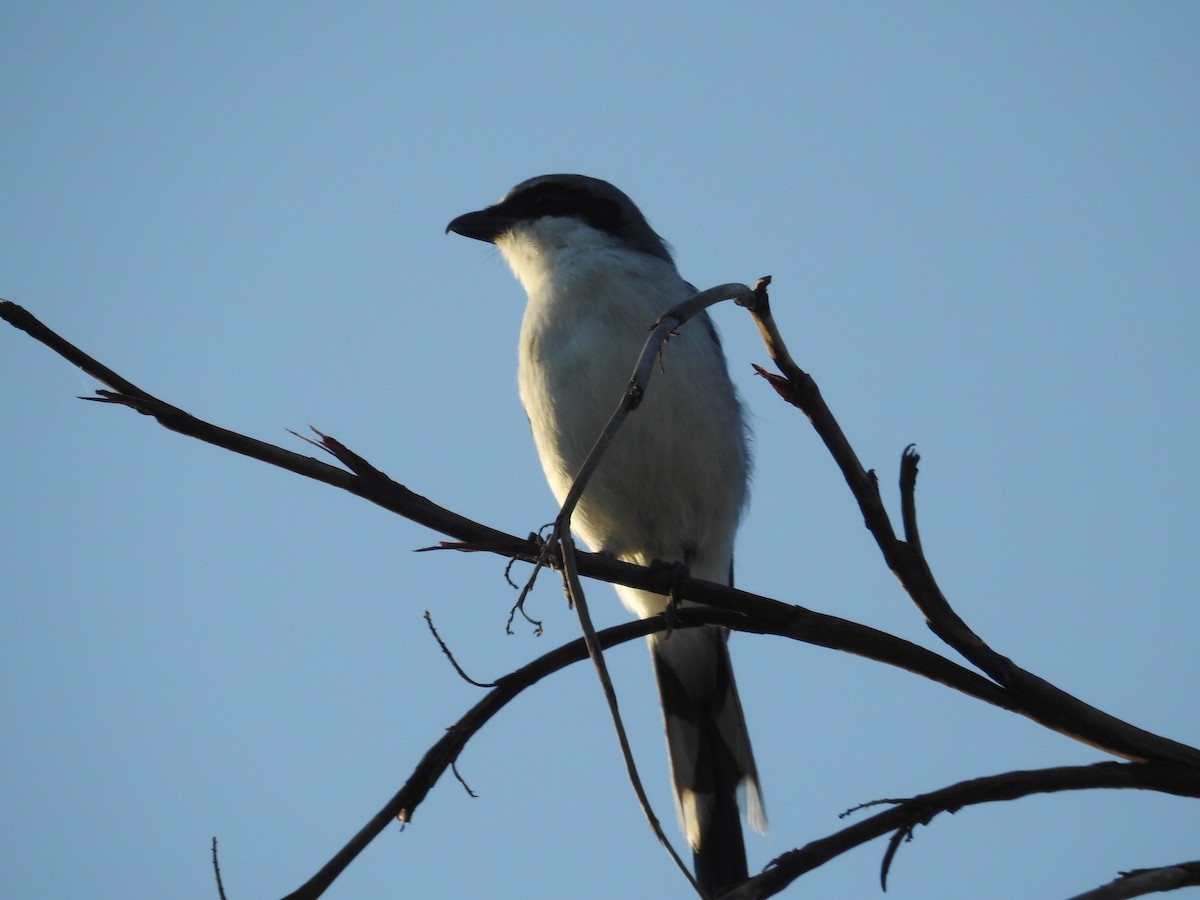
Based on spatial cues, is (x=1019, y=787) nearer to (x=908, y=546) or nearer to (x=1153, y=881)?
(x=1153, y=881)

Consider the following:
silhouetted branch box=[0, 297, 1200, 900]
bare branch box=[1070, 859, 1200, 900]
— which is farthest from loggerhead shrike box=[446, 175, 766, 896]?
bare branch box=[1070, 859, 1200, 900]

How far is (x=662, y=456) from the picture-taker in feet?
16.7

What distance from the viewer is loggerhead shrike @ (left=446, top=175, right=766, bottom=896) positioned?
4.95 metres

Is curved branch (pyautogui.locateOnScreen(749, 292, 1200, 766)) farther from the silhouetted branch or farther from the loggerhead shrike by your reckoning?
the loggerhead shrike

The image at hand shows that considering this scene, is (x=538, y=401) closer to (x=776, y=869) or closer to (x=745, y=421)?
(x=745, y=421)

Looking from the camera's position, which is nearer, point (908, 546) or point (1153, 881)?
point (1153, 881)

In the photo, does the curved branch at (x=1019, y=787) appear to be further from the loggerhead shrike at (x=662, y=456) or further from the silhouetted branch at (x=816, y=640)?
the loggerhead shrike at (x=662, y=456)

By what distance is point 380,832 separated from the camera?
2639mm

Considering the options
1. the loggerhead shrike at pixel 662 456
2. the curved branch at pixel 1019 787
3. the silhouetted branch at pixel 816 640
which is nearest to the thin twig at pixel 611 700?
the silhouetted branch at pixel 816 640

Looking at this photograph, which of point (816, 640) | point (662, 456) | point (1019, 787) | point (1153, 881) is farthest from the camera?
point (662, 456)

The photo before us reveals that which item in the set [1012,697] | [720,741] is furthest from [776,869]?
[720,741]

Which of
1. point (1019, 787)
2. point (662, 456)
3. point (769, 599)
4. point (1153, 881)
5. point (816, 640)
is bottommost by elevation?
point (1153, 881)

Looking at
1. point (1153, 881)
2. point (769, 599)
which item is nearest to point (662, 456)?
point (769, 599)

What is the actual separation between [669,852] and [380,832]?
0.82 m
